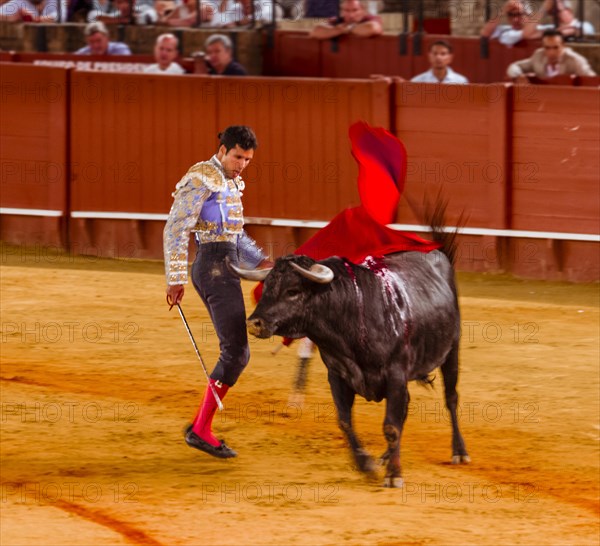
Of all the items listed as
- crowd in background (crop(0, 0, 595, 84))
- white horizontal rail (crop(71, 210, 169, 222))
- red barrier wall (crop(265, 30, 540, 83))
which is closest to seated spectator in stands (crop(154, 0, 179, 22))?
crowd in background (crop(0, 0, 595, 84))

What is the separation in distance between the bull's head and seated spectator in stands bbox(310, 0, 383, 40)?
372 inches

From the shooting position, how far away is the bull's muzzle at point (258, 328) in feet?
17.5

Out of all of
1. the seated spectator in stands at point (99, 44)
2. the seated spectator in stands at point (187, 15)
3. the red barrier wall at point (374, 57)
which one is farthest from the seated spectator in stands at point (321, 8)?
the seated spectator in stands at point (99, 44)

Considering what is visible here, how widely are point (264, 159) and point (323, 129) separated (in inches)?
21.2

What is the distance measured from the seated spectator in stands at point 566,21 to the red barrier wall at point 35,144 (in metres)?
4.39

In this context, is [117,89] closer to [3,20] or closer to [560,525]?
[3,20]

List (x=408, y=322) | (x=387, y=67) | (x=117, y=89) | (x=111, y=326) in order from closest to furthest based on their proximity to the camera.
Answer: (x=408, y=322)
(x=111, y=326)
(x=117, y=89)
(x=387, y=67)

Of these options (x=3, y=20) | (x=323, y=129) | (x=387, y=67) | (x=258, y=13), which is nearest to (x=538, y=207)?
(x=323, y=129)

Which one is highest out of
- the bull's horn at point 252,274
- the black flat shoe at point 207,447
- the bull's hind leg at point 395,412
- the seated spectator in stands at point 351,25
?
the seated spectator in stands at point 351,25

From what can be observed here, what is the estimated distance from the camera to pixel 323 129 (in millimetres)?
12297

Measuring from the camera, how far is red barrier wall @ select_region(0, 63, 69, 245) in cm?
1308

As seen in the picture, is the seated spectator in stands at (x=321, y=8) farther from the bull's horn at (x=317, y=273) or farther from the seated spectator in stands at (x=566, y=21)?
the bull's horn at (x=317, y=273)

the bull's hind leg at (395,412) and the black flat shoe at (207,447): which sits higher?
the bull's hind leg at (395,412)

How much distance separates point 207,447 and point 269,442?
51 cm
